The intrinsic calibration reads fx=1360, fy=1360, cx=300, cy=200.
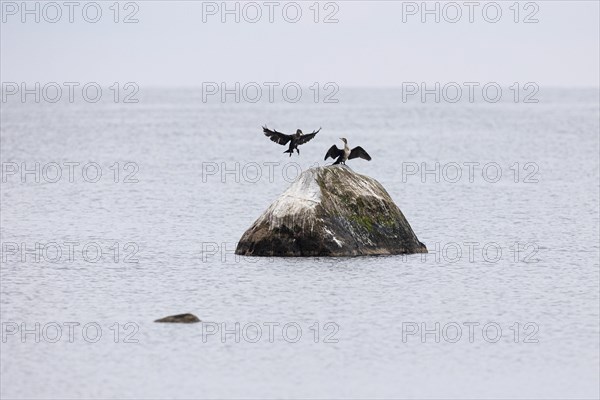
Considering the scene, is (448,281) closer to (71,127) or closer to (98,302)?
(98,302)

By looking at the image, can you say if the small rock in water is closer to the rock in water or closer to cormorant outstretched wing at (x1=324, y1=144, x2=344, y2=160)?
the rock in water

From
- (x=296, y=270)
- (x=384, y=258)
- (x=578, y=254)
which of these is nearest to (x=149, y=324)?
(x=296, y=270)

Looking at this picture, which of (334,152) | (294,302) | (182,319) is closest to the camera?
(182,319)

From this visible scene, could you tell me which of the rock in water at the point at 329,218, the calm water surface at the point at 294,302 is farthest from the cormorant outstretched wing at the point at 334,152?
the calm water surface at the point at 294,302

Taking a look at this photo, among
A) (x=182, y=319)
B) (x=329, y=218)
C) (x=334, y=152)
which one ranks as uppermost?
(x=334, y=152)

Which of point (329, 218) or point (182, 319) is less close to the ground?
point (329, 218)

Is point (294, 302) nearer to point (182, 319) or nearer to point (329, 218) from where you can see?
point (182, 319)

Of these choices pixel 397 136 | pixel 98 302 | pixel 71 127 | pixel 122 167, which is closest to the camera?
pixel 98 302

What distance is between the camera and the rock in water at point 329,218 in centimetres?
2698

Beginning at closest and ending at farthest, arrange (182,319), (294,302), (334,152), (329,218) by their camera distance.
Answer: (182,319), (294,302), (329,218), (334,152)

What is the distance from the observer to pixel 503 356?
20578mm

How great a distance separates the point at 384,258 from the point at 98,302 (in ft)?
20.3

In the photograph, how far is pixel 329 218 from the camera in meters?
27.0

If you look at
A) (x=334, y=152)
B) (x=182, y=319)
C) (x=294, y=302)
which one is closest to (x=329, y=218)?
(x=334, y=152)
